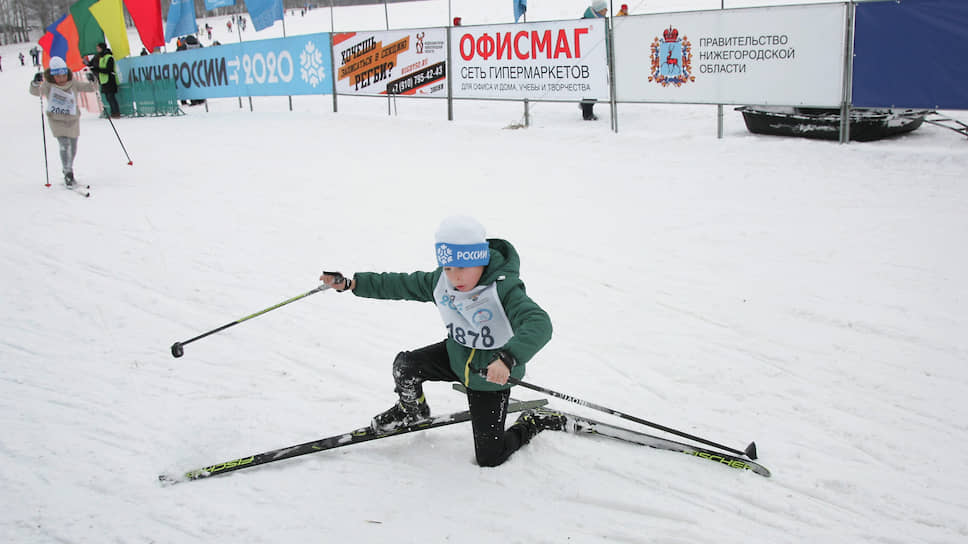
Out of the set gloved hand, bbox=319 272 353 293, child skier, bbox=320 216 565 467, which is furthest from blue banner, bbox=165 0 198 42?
child skier, bbox=320 216 565 467

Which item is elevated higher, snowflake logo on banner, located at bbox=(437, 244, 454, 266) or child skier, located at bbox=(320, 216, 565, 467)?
snowflake logo on banner, located at bbox=(437, 244, 454, 266)

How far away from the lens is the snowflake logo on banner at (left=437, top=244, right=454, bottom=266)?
10.6 ft

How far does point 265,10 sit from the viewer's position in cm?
1833

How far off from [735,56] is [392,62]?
297 inches

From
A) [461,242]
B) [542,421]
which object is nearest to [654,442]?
[542,421]

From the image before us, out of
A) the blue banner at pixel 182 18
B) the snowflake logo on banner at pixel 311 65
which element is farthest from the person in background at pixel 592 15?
the blue banner at pixel 182 18

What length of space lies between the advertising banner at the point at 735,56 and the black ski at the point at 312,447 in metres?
8.07

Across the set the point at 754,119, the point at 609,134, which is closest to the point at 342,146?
the point at 609,134

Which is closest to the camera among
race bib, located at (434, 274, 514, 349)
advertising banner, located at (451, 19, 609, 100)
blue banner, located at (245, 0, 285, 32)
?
race bib, located at (434, 274, 514, 349)

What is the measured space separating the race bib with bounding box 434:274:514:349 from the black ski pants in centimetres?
28

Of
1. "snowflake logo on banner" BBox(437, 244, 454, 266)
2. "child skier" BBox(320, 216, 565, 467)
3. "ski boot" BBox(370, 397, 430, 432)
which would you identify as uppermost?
"snowflake logo on banner" BBox(437, 244, 454, 266)

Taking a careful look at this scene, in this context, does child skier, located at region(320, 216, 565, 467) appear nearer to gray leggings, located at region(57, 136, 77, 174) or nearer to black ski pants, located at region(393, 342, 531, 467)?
black ski pants, located at region(393, 342, 531, 467)

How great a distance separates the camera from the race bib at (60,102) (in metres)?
10.1

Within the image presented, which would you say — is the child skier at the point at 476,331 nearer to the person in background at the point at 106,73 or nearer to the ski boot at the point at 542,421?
the ski boot at the point at 542,421
